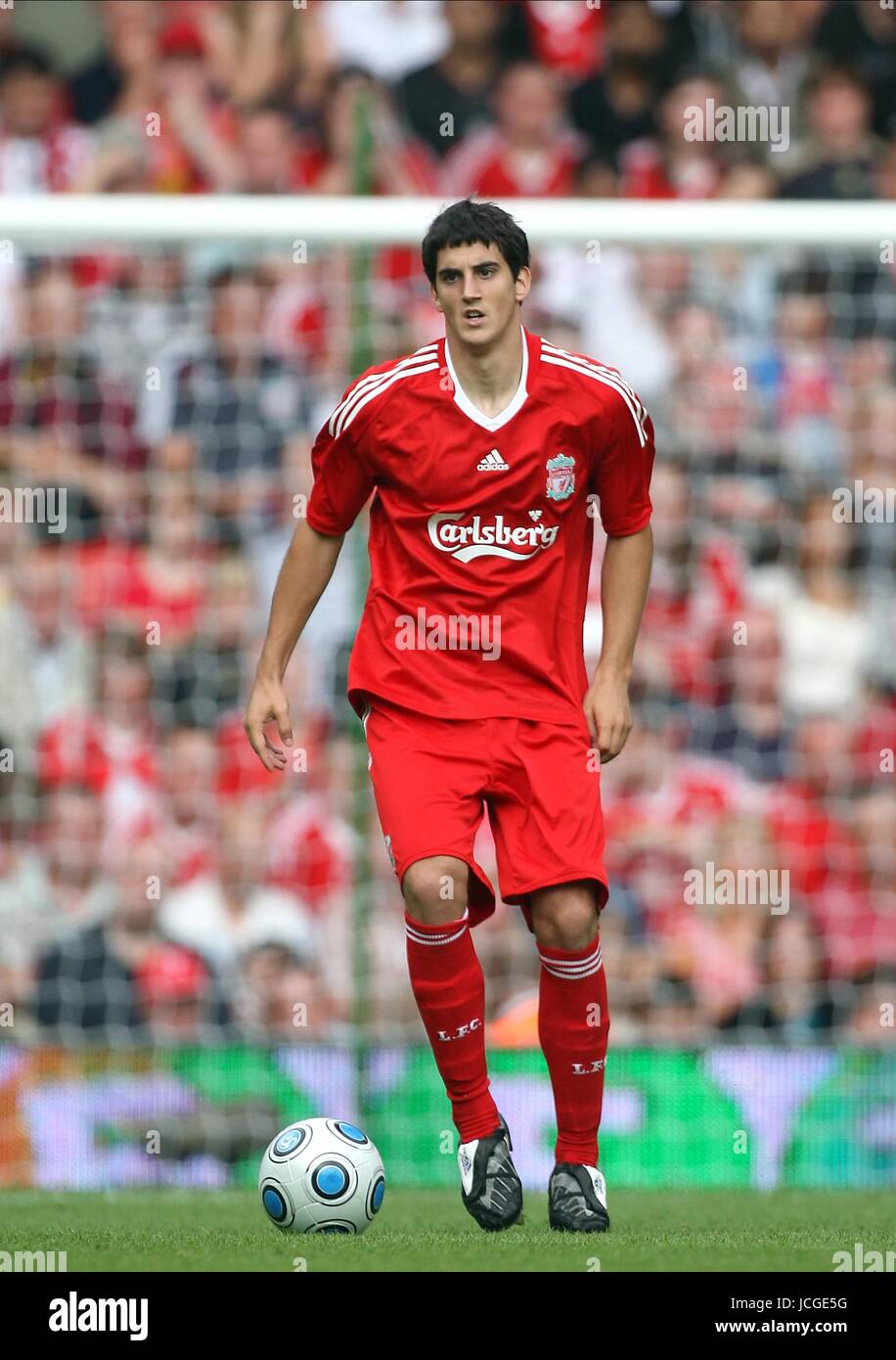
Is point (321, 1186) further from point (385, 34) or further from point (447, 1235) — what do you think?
point (385, 34)

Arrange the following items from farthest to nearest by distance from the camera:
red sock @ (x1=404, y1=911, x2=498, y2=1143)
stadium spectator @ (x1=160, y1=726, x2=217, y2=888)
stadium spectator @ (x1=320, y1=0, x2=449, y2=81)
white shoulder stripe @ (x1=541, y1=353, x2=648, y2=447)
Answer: stadium spectator @ (x1=320, y1=0, x2=449, y2=81) → stadium spectator @ (x1=160, y1=726, x2=217, y2=888) → white shoulder stripe @ (x1=541, y1=353, x2=648, y2=447) → red sock @ (x1=404, y1=911, x2=498, y2=1143)

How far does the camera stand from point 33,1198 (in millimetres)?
5988

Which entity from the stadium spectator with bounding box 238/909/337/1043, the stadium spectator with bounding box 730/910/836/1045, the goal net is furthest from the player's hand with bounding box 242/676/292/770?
the stadium spectator with bounding box 730/910/836/1045

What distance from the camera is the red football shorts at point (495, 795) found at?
15.3 ft

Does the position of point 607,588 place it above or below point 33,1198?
above

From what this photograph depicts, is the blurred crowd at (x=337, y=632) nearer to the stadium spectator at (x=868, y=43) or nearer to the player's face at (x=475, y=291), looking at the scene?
the stadium spectator at (x=868, y=43)

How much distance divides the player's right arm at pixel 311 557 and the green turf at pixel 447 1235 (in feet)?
3.71

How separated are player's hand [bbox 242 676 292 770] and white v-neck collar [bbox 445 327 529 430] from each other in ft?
2.59

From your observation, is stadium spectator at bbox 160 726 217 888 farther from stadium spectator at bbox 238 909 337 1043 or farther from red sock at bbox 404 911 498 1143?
red sock at bbox 404 911 498 1143

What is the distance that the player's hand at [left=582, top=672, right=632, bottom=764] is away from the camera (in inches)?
192

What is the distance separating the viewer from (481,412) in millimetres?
4859
